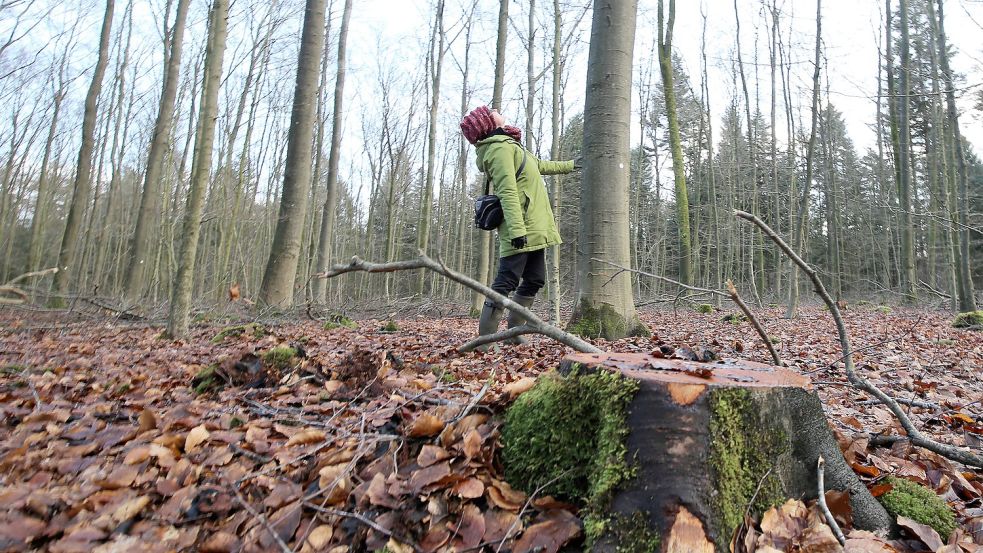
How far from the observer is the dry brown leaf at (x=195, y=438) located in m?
2.13

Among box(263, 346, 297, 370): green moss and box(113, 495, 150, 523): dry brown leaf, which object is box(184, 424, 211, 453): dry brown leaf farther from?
box(263, 346, 297, 370): green moss

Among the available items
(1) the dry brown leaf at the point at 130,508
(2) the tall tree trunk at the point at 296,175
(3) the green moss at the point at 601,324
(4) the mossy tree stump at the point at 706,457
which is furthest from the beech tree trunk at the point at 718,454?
(2) the tall tree trunk at the point at 296,175

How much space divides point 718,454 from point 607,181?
13.2 ft

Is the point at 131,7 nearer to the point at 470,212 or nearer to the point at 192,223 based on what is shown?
the point at 470,212

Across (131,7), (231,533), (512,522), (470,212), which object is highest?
(131,7)

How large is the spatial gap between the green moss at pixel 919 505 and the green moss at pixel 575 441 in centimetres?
101

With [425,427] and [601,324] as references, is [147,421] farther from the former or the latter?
[601,324]

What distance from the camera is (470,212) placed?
85.6ft

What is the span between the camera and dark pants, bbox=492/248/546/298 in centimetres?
417

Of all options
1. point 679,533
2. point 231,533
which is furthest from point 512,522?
point 231,533

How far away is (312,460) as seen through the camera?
76.1 inches

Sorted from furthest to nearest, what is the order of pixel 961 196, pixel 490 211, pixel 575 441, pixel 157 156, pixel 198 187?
pixel 961 196 < pixel 157 156 < pixel 198 187 < pixel 490 211 < pixel 575 441

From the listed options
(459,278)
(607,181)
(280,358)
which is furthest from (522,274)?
(280,358)

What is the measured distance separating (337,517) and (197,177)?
16.6 ft
